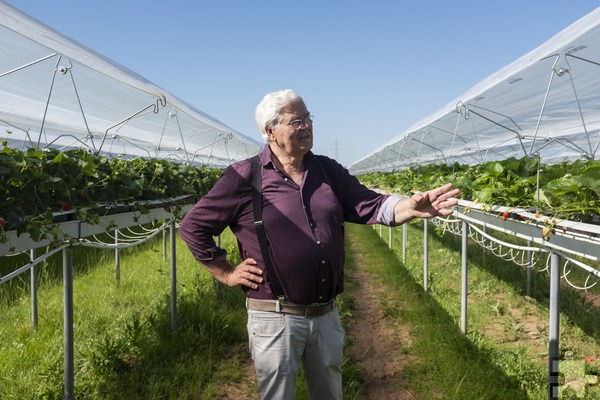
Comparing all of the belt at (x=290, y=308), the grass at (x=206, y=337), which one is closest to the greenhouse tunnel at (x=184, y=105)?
the grass at (x=206, y=337)

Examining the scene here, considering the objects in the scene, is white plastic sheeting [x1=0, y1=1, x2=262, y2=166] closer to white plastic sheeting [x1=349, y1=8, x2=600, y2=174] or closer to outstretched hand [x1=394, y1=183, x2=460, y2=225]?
outstretched hand [x1=394, y1=183, x2=460, y2=225]

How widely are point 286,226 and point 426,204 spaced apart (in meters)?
0.56

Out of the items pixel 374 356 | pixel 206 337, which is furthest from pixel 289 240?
pixel 374 356

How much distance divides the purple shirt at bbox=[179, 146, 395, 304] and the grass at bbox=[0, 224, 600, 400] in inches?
56.6

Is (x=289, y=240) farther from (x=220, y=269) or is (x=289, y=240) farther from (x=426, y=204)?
(x=426, y=204)

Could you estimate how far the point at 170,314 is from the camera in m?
4.27

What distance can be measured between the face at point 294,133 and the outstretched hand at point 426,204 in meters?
0.44

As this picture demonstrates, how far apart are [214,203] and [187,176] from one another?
120 inches

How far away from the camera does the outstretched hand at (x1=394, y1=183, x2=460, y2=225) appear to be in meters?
1.84

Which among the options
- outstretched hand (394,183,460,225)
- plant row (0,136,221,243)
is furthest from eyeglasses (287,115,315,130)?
plant row (0,136,221,243)

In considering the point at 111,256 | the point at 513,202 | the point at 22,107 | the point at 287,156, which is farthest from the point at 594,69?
the point at 22,107

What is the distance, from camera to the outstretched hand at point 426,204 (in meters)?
1.84

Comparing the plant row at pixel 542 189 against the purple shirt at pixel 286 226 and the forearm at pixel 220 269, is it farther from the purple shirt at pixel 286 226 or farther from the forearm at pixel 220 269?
the forearm at pixel 220 269

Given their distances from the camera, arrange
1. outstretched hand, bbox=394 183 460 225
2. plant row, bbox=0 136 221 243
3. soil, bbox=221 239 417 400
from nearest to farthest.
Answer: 1. outstretched hand, bbox=394 183 460 225
2. plant row, bbox=0 136 221 243
3. soil, bbox=221 239 417 400
